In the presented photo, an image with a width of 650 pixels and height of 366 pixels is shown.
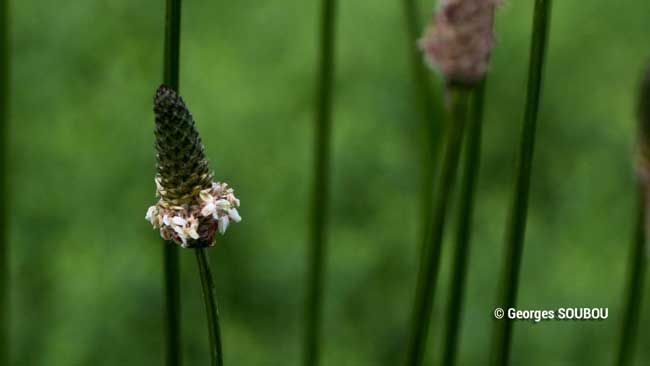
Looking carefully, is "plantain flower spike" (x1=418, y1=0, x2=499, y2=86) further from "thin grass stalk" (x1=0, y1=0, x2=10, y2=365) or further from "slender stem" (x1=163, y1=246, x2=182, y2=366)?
"thin grass stalk" (x1=0, y1=0, x2=10, y2=365)

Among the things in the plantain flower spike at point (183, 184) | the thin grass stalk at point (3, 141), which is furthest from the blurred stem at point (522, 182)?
the thin grass stalk at point (3, 141)

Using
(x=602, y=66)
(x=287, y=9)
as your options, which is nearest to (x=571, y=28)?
(x=602, y=66)

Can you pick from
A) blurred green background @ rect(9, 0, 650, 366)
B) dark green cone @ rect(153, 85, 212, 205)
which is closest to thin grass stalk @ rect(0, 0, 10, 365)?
dark green cone @ rect(153, 85, 212, 205)

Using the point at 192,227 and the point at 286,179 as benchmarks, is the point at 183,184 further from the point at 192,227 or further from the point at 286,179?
the point at 286,179

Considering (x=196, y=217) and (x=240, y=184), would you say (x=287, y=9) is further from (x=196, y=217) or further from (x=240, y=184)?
(x=196, y=217)

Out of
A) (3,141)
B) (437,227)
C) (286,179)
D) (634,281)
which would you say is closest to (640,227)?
(634,281)
